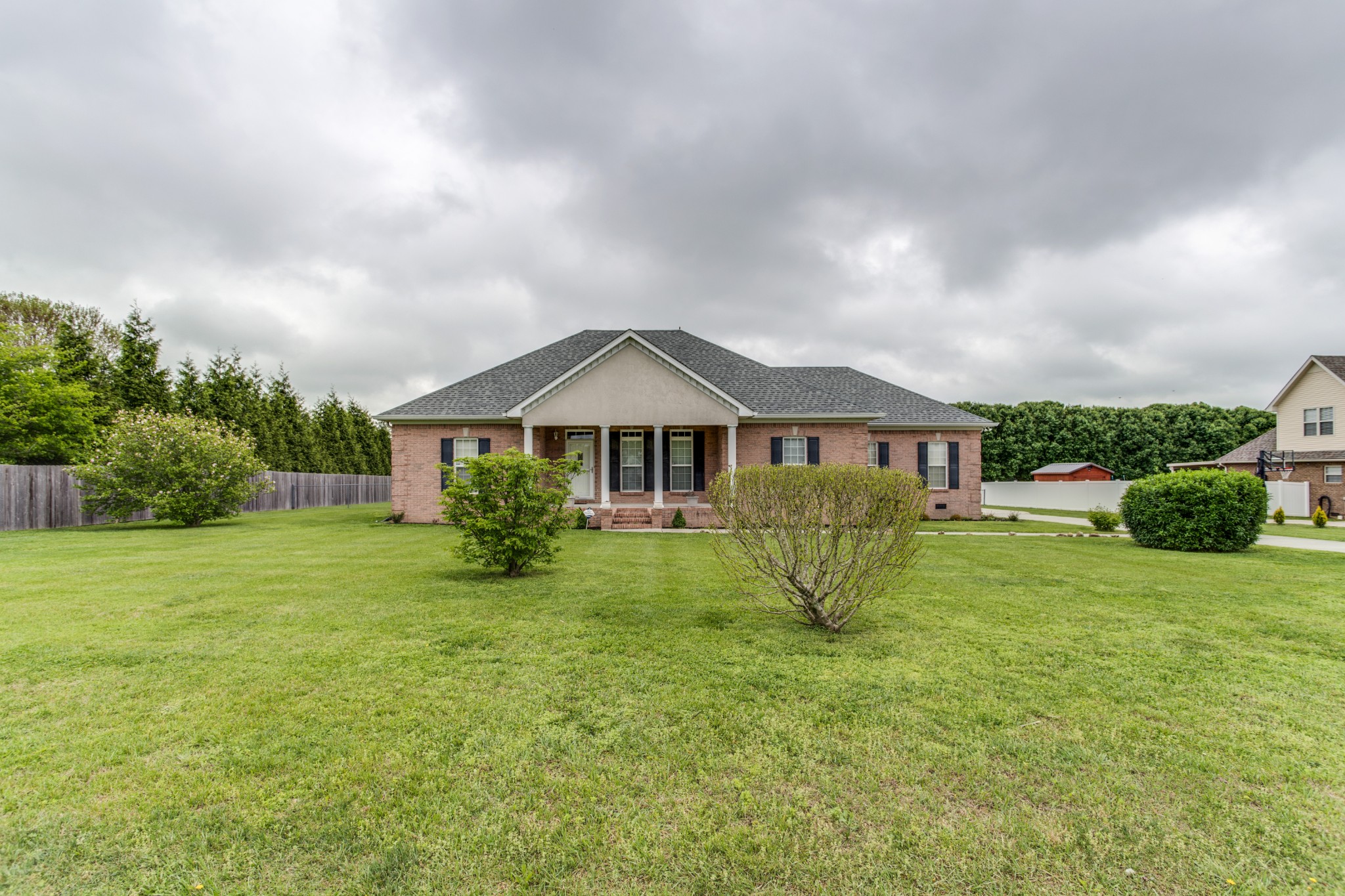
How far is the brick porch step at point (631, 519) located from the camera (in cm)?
1870

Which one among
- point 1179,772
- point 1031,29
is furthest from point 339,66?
point 1179,772

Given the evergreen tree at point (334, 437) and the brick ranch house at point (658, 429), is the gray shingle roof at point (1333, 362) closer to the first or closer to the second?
the brick ranch house at point (658, 429)

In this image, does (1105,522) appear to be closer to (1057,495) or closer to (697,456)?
(697,456)

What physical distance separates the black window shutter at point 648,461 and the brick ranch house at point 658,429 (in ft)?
0.11

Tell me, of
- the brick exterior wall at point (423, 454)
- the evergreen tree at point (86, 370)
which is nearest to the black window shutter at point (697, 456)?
the brick exterior wall at point (423, 454)

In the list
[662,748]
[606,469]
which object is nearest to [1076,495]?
[606,469]

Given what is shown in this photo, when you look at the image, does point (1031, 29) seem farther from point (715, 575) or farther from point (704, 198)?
point (715, 575)

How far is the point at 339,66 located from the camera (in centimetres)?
1119

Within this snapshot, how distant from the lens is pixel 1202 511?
12961 mm

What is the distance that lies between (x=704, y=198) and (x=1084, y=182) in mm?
9733

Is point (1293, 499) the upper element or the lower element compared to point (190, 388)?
lower

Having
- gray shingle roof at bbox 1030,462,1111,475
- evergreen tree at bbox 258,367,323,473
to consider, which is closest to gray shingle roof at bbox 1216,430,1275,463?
gray shingle roof at bbox 1030,462,1111,475

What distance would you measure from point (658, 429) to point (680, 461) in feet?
6.90

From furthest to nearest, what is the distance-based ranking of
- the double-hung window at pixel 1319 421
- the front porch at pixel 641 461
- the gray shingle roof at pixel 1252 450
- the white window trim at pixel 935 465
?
the gray shingle roof at pixel 1252 450 < the double-hung window at pixel 1319 421 < the white window trim at pixel 935 465 < the front porch at pixel 641 461
